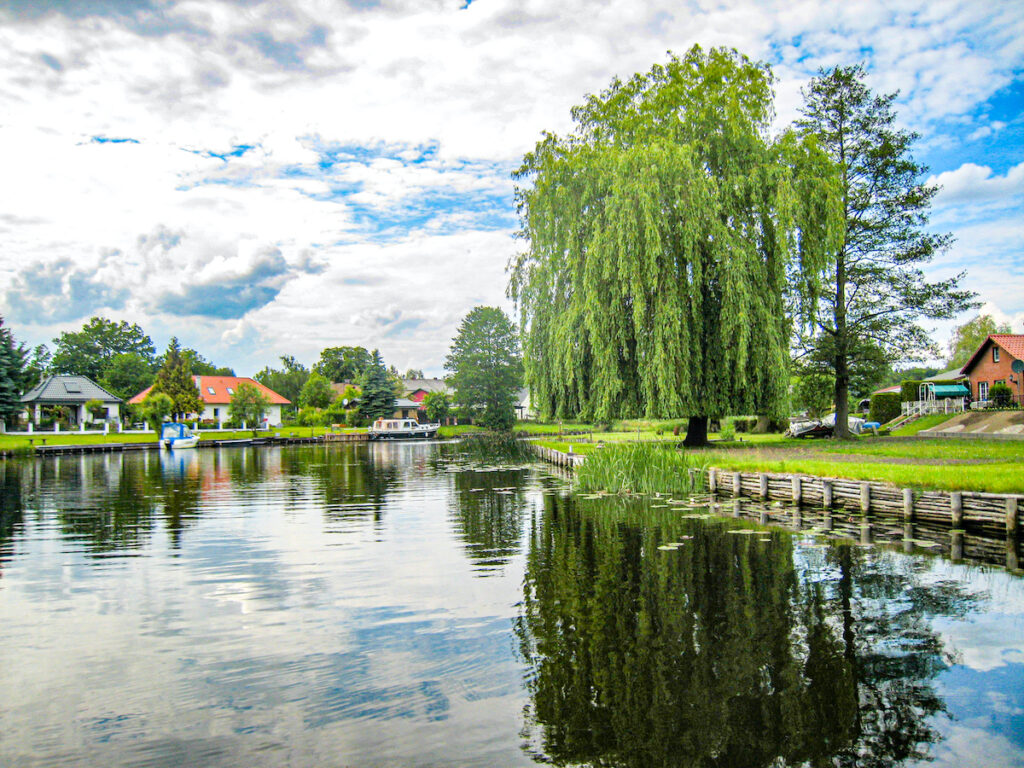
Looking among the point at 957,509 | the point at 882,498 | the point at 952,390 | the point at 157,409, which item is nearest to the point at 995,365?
the point at 952,390

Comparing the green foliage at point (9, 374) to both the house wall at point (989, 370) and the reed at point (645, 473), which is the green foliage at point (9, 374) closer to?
the reed at point (645, 473)

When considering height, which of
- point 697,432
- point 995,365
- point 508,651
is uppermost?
point 995,365

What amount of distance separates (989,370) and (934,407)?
742cm

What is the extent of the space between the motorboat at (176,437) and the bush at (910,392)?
5670 cm

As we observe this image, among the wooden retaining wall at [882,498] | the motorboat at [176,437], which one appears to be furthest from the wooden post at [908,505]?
the motorboat at [176,437]

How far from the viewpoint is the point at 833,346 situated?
31.4m

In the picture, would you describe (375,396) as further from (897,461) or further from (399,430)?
(897,461)

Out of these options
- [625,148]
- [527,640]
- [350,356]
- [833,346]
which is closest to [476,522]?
[527,640]

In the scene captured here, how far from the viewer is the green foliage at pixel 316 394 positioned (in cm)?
8506

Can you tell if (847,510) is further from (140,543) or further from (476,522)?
(140,543)

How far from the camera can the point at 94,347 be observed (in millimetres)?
94312

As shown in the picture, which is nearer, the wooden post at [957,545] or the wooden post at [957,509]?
the wooden post at [957,545]

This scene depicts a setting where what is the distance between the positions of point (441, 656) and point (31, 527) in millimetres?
16241

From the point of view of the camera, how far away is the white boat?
7469 centimetres
